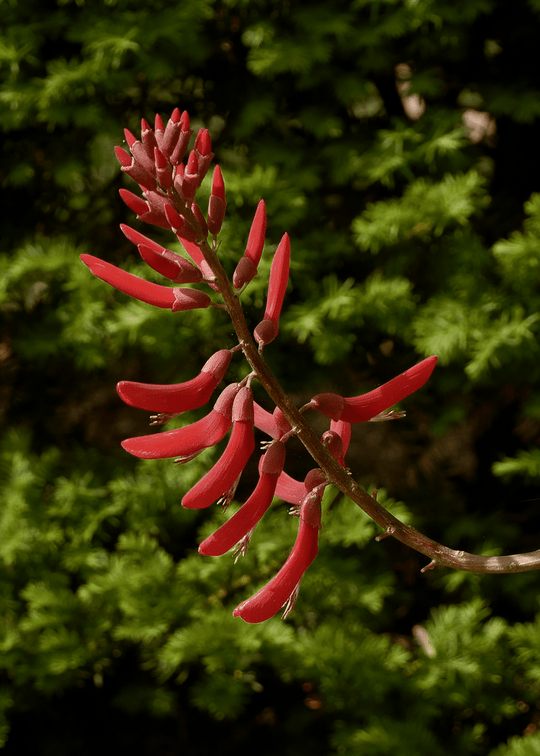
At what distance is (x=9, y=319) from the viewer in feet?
6.41

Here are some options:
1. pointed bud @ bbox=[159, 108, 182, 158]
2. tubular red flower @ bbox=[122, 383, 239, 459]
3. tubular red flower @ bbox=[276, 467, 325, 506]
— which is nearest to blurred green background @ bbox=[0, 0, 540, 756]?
tubular red flower @ bbox=[276, 467, 325, 506]

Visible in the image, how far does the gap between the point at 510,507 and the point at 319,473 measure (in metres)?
1.44

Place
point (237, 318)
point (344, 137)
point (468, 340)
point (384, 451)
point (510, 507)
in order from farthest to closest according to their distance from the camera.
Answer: point (384, 451)
point (510, 507)
point (344, 137)
point (468, 340)
point (237, 318)

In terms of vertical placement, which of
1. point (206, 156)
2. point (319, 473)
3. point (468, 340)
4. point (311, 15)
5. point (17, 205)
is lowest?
point (468, 340)

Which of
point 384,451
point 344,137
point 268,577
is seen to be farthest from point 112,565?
point 344,137

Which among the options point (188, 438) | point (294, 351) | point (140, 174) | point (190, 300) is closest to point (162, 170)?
point (140, 174)

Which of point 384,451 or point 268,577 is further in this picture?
point 384,451

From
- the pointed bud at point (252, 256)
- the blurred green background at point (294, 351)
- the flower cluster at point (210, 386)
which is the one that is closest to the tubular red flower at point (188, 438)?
the flower cluster at point (210, 386)

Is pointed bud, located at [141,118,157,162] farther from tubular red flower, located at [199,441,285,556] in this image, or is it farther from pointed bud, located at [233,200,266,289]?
tubular red flower, located at [199,441,285,556]

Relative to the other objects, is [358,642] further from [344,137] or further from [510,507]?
[344,137]

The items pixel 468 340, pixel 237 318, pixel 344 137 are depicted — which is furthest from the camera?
pixel 344 137

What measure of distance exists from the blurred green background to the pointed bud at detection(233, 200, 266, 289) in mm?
871

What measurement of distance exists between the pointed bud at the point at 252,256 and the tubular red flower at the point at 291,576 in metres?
0.23

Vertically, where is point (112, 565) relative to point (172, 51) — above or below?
below
